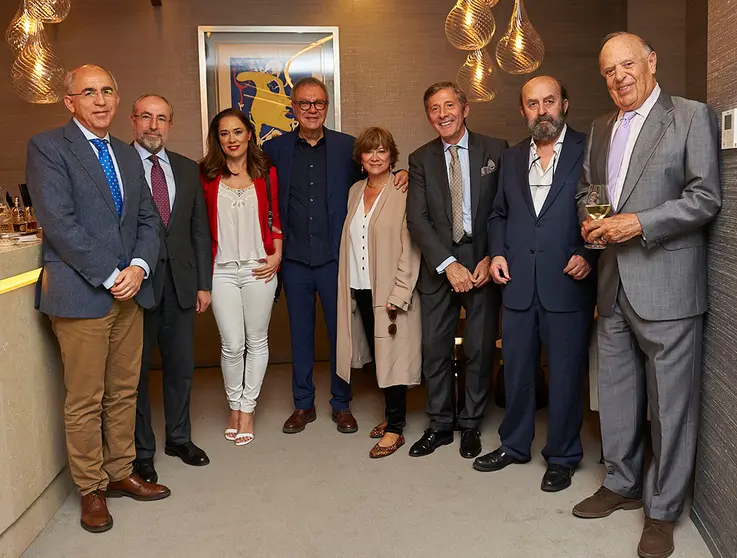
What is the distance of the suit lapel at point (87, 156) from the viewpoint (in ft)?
9.90

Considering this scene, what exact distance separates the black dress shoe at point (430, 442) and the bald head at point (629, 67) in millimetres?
2011

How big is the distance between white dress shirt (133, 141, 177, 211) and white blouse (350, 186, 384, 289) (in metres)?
0.96

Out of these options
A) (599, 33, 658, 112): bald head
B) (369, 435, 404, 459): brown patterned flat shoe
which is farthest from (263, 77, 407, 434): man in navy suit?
(599, 33, 658, 112): bald head

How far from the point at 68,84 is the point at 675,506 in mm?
3023

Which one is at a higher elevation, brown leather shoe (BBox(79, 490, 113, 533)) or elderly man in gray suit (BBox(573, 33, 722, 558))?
elderly man in gray suit (BBox(573, 33, 722, 558))

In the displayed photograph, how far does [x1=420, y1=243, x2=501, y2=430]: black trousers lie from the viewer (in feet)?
12.5

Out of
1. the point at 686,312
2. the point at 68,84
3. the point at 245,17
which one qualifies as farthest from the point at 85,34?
the point at 686,312

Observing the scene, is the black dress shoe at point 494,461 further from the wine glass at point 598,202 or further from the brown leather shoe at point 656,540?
the wine glass at point 598,202

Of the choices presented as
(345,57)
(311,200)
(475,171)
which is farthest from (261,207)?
(345,57)

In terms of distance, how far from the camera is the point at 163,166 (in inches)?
146

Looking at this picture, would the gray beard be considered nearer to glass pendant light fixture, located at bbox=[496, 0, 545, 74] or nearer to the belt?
the belt

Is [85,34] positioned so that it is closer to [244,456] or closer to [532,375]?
[244,456]

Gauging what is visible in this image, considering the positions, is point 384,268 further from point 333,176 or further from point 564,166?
point 564,166

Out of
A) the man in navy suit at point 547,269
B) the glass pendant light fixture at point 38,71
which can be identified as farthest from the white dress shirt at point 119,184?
the man in navy suit at point 547,269
